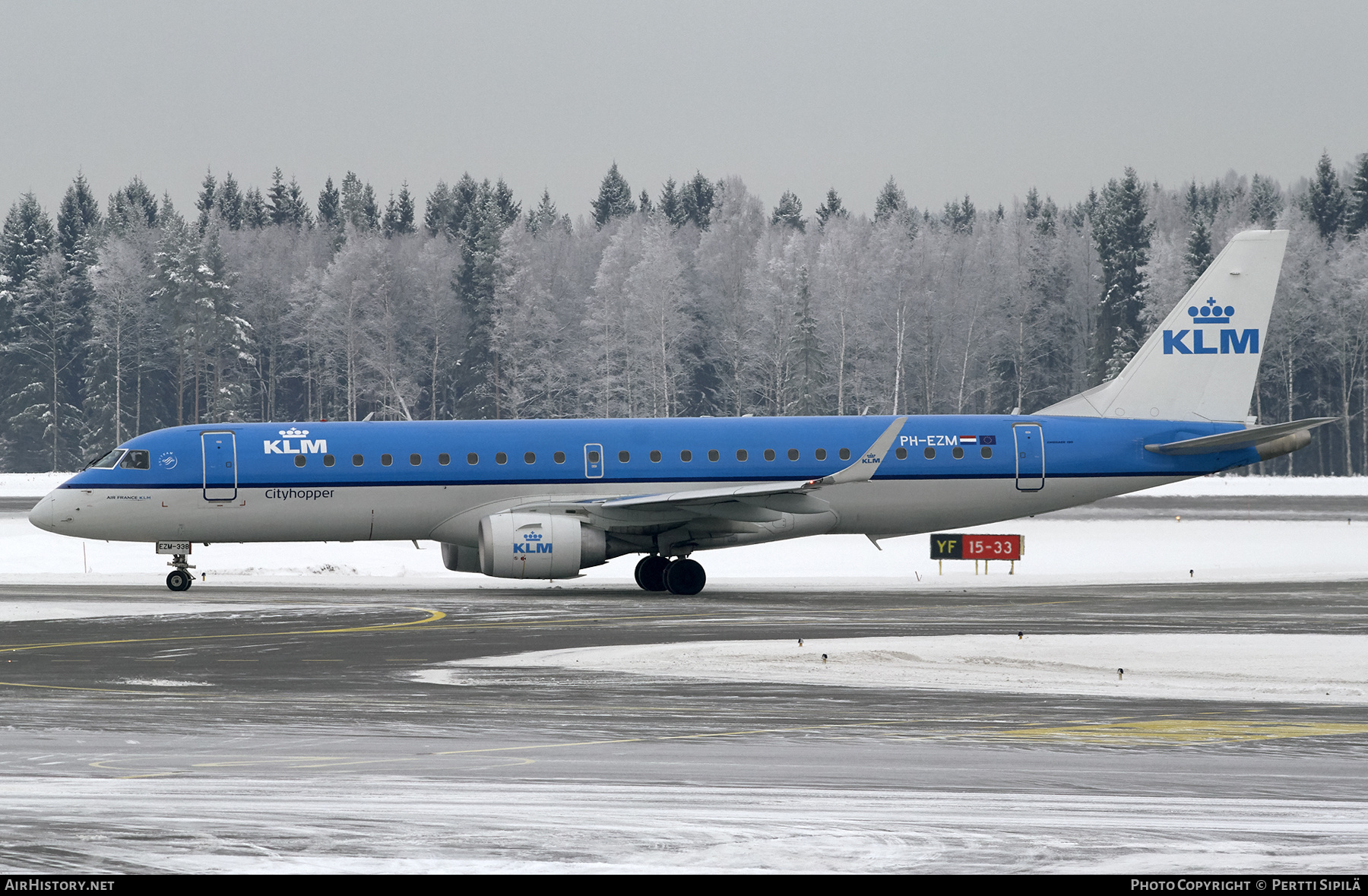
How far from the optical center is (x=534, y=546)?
95.8ft

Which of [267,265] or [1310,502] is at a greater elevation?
[267,265]

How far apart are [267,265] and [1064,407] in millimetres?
96929

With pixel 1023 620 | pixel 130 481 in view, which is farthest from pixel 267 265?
pixel 1023 620

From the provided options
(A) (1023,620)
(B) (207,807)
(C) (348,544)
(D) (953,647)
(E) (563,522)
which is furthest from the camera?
(C) (348,544)

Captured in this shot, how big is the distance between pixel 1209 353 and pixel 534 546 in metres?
15.8

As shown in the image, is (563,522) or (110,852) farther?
(563,522)

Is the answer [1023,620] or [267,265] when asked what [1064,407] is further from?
[267,265]

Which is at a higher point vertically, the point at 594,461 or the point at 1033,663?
the point at 594,461

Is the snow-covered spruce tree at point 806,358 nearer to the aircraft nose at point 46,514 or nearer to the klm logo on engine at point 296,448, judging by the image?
the klm logo on engine at point 296,448

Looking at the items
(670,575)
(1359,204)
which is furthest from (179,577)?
(1359,204)

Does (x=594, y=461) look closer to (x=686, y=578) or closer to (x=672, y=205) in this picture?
(x=686, y=578)

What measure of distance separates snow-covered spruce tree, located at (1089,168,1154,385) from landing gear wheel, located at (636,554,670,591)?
243ft

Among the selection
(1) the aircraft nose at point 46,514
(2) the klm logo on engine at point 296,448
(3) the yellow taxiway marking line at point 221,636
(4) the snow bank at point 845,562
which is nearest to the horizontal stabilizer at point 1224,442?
(4) the snow bank at point 845,562
